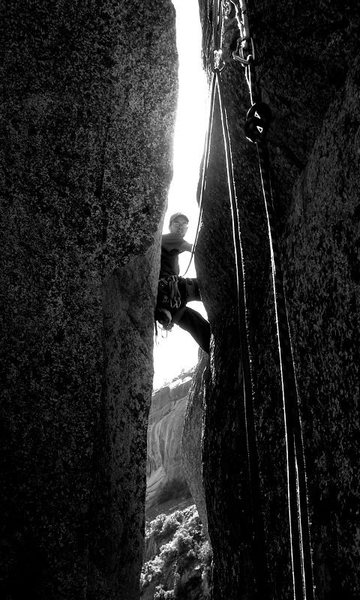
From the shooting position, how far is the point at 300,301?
317 cm

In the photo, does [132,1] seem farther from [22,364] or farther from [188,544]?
[188,544]

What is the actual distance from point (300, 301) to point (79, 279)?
153cm

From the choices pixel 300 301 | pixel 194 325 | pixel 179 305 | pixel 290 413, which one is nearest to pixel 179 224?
pixel 179 305

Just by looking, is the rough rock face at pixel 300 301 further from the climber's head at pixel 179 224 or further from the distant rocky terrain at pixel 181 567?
the distant rocky terrain at pixel 181 567

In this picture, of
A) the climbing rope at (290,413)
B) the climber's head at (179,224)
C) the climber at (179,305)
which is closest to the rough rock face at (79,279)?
the climber at (179,305)

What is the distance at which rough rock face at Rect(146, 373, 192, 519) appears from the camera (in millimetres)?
21328

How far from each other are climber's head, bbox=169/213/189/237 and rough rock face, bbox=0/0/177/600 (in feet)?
6.82

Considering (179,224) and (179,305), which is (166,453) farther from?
(179,305)

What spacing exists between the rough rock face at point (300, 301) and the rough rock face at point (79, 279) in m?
0.65

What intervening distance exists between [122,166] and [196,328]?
2371 millimetres

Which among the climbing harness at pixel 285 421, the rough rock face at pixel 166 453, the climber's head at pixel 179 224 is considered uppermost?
the climber's head at pixel 179 224

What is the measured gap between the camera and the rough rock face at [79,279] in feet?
10.6

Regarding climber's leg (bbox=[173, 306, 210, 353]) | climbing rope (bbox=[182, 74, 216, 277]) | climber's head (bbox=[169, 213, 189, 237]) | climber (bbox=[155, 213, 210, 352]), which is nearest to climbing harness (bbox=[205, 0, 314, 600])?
climbing rope (bbox=[182, 74, 216, 277])

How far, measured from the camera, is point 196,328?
19.6 feet
